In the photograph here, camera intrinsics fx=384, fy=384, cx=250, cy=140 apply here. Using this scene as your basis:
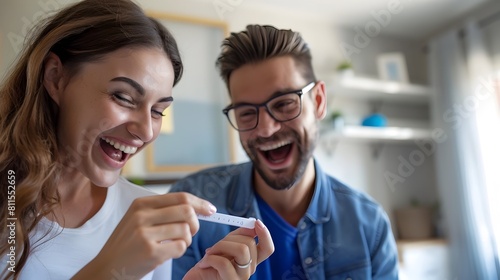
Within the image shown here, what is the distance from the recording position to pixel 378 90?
2.50m

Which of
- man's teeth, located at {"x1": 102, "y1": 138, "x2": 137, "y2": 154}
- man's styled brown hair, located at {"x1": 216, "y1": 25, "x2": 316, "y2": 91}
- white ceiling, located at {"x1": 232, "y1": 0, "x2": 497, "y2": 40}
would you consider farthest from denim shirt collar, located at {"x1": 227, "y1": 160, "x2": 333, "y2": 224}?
white ceiling, located at {"x1": 232, "y1": 0, "x2": 497, "y2": 40}

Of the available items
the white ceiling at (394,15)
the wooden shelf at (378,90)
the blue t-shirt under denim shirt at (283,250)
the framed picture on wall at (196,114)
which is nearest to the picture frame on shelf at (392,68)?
the wooden shelf at (378,90)

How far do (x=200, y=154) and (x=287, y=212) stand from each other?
105 cm

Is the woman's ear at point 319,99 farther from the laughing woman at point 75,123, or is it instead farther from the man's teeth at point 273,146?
the laughing woman at point 75,123

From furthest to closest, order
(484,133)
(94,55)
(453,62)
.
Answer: (453,62) < (484,133) < (94,55)

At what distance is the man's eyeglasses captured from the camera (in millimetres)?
960

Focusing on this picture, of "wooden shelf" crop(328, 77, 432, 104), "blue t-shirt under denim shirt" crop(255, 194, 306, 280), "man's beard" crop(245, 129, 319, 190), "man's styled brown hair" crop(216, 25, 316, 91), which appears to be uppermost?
"wooden shelf" crop(328, 77, 432, 104)

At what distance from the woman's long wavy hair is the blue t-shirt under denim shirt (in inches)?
20.7

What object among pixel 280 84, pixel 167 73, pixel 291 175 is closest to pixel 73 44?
pixel 167 73

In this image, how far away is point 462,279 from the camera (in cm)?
237

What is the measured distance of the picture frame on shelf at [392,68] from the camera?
266 cm

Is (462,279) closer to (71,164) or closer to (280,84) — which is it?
(280,84)

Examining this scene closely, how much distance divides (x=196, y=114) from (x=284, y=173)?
1121 millimetres

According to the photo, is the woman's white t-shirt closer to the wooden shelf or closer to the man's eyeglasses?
the man's eyeglasses
